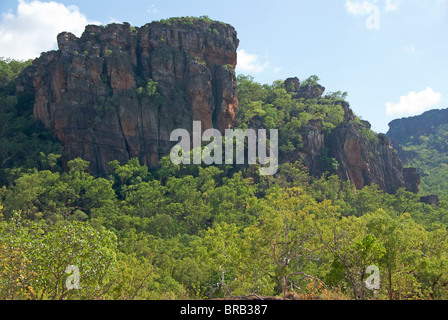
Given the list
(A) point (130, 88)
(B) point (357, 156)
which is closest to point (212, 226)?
(A) point (130, 88)

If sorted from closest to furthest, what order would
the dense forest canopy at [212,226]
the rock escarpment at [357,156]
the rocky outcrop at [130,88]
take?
the dense forest canopy at [212,226]
the rocky outcrop at [130,88]
the rock escarpment at [357,156]

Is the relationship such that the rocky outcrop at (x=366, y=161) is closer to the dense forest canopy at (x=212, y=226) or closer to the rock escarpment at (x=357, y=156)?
the rock escarpment at (x=357, y=156)

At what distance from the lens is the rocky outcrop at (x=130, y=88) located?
43.1 m

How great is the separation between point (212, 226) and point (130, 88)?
70.1ft

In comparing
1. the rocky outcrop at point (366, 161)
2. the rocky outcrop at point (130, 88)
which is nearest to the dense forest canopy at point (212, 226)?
the rocky outcrop at point (366, 161)

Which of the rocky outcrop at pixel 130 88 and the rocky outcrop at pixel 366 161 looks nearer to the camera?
the rocky outcrop at pixel 130 88

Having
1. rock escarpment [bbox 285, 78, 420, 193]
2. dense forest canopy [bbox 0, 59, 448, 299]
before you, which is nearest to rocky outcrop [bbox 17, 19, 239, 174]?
dense forest canopy [bbox 0, 59, 448, 299]

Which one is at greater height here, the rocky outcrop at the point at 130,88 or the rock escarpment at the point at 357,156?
the rocky outcrop at the point at 130,88

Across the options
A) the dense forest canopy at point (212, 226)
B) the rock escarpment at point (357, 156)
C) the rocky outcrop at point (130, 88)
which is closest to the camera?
the dense forest canopy at point (212, 226)

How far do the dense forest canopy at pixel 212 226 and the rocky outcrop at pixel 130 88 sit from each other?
7.97 feet

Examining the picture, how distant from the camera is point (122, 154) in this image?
44.0m

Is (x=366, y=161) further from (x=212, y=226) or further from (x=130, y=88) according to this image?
(x=130, y=88)

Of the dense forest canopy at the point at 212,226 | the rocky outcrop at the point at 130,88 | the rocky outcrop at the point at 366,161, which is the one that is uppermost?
the rocky outcrop at the point at 130,88

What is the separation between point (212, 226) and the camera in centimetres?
3375
